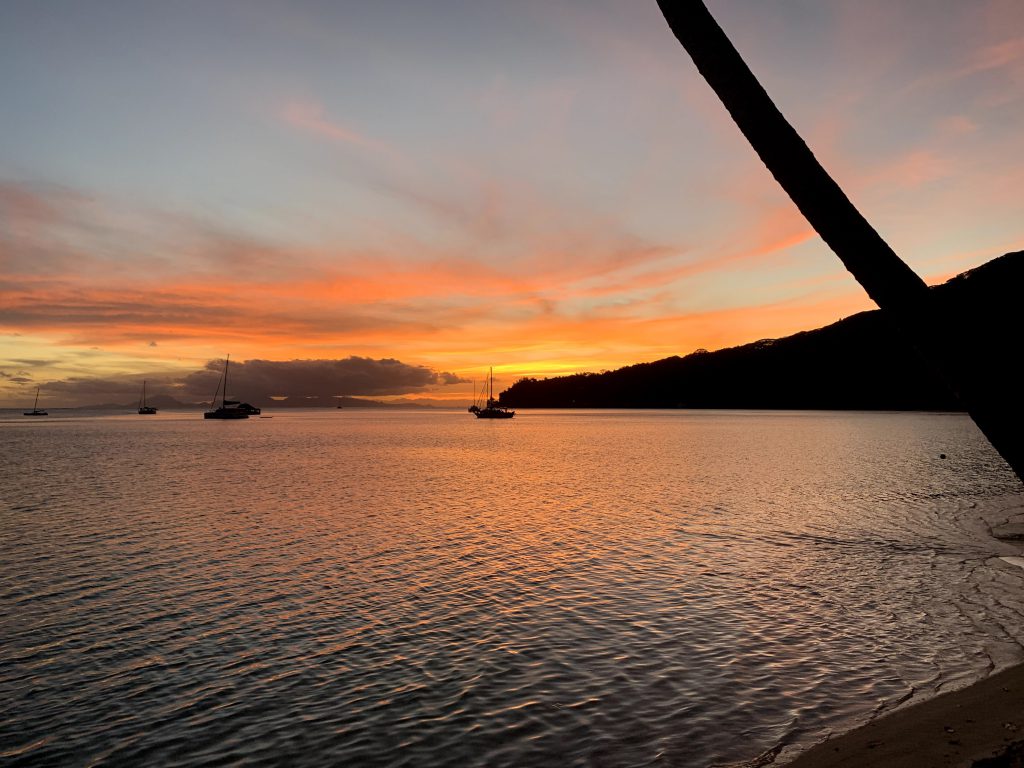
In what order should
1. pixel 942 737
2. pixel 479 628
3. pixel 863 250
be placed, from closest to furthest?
pixel 863 250
pixel 942 737
pixel 479 628

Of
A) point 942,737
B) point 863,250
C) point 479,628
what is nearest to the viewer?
point 863,250

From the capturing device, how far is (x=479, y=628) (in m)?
15.3

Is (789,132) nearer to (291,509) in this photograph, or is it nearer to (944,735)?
(944,735)

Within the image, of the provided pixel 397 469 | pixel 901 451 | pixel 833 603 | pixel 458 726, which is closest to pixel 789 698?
pixel 458 726

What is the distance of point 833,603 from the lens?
56.0 feet

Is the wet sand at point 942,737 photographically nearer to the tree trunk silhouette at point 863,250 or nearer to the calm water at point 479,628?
the calm water at point 479,628

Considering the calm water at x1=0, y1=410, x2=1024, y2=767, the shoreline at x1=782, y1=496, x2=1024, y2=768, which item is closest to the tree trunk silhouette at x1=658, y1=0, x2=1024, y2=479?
the shoreline at x1=782, y1=496, x2=1024, y2=768

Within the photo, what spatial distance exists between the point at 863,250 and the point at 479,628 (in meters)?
13.1

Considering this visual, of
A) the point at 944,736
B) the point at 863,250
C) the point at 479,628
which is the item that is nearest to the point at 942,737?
the point at 944,736

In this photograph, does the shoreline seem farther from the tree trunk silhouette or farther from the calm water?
the tree trunk silhouette

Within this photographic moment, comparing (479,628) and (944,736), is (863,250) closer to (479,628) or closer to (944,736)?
(944,736)

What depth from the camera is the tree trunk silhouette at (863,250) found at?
166 inches

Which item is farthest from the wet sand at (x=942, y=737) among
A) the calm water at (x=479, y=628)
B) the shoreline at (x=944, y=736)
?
the calm water at (x=479, y=628)

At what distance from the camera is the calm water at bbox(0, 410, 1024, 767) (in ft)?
32.8
